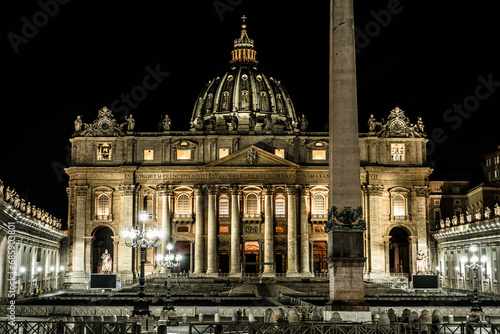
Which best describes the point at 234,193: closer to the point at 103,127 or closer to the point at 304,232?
the point at 304,232

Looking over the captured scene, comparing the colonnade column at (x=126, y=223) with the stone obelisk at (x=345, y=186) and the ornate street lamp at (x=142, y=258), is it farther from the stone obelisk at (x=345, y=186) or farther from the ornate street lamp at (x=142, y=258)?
the stone obelisk at (x=345, y=186)

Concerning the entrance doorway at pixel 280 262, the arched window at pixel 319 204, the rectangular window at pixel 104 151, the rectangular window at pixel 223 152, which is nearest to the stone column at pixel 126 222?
the rectangular window at pixel 104 151

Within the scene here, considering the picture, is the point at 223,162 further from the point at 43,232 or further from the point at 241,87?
the point at 241,87

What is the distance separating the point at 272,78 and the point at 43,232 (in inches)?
2272

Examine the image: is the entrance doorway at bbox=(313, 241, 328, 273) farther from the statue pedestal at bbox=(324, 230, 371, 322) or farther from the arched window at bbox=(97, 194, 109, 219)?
the statue pedestal at bbox=(324, 230, 371, 322)

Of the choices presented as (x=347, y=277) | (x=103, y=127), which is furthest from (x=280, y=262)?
(x=347, y=277)

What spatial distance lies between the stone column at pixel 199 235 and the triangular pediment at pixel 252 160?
393 cm

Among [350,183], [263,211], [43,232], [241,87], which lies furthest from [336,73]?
[241,87]

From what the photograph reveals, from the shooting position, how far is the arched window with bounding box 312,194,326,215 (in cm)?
9419

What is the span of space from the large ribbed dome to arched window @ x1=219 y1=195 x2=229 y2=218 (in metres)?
24.1

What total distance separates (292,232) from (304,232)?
5.48 feet

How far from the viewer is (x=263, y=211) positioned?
93.9 metres

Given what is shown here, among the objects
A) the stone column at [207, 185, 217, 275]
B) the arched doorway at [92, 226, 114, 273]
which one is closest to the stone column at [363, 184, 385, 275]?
the stone column at [207, 185, 217, 275]

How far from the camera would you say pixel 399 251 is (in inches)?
3944
